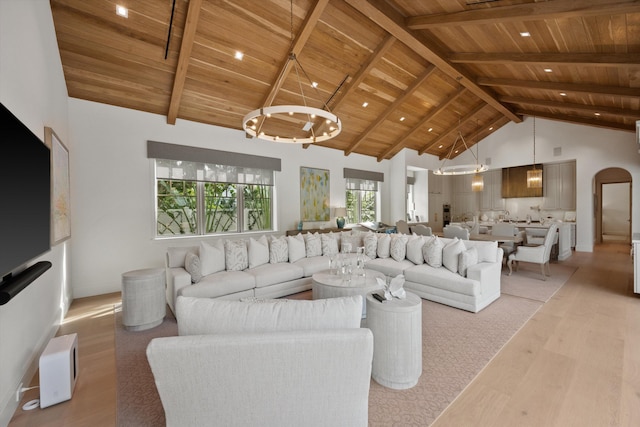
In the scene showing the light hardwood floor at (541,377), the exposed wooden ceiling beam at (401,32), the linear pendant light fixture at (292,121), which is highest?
the exposed wooden ceiling beam at (401,32)

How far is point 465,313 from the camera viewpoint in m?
Result: 3.38

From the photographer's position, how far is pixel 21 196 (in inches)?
61.5

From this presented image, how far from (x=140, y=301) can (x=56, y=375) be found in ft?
3.76

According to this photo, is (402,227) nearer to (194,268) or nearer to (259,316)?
(194,268)

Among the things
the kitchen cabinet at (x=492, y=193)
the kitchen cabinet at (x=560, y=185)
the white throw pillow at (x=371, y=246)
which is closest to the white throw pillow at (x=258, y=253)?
the white throw pillow at (x=371, y=246)

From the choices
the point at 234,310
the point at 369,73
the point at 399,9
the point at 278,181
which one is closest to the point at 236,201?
the point at 278,181

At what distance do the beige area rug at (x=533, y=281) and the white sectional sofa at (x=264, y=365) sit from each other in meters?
3.92

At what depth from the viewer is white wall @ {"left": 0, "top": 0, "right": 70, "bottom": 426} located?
1.83m

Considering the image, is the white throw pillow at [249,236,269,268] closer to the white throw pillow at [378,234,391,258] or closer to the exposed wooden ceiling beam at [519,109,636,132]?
the white throw pillow at [378,234,391,258]

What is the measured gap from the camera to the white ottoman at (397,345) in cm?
201

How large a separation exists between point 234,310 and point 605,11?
4464mm

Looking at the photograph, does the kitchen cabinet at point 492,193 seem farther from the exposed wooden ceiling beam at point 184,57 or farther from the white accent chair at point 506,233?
the exposed wooden ceiling beam at point 184,57

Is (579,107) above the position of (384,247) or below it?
above

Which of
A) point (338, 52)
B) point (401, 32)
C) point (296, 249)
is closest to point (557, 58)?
point (401, 32)
